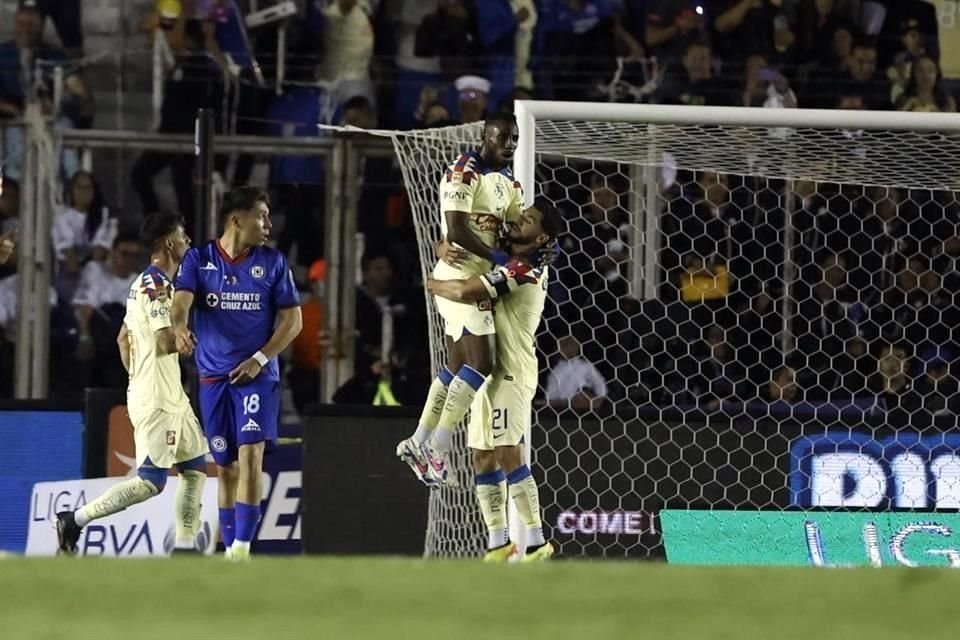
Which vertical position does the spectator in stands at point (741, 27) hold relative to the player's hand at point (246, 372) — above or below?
above

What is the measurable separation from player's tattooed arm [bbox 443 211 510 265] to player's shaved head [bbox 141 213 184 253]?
1.73 meters

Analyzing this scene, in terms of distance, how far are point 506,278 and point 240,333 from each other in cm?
149

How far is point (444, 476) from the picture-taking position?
9133 millimetres

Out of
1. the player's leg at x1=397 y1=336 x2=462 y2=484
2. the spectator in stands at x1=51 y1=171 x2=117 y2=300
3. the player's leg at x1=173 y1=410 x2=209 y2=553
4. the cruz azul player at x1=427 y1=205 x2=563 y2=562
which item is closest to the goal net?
the cruz azul player at x1=427 y1=205 x2=563 y2=562

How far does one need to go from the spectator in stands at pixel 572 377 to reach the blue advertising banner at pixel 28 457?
3.09 meters

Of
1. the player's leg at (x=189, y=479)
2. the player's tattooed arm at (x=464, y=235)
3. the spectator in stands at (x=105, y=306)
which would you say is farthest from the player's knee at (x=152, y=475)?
the spectator in stands at (x=105, y=306)

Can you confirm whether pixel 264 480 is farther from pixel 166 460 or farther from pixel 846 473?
pixel 846 473

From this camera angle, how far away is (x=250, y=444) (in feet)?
29.4

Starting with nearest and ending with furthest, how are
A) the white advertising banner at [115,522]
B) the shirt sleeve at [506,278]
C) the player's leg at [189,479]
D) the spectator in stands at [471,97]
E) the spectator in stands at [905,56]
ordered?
1. the shirt sleeve at [506,278]
2. the player's leg at [189,479]
3. the white advertising banner at [115,522]
4. the spectator in stands at [471,97]
5. the spectator in stands at [905,56]

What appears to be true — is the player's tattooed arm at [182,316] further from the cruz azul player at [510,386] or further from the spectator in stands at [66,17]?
the spectator in stands at [66,17]

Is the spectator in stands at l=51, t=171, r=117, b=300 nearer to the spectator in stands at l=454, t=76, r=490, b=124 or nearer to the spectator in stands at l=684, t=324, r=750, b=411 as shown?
the spectator in stands at l=454, t=76, r=490, b=124

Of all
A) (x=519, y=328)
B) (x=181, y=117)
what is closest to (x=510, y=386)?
(x=519, y=328)

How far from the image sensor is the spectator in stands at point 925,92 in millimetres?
12633

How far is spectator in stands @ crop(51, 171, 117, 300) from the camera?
1210 cm
